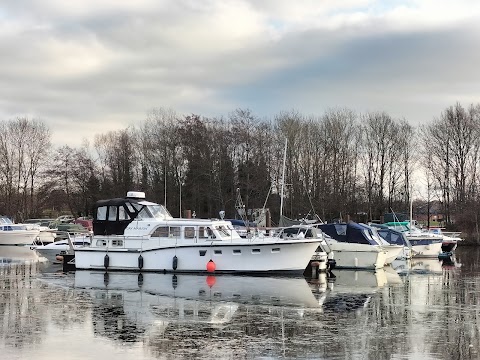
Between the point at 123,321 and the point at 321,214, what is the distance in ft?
174

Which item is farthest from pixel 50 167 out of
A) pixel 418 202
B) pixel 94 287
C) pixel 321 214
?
pixel 94 287

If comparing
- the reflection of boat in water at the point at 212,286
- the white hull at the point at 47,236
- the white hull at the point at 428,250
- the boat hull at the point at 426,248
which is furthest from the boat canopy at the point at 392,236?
the white hull at the point at 47,236

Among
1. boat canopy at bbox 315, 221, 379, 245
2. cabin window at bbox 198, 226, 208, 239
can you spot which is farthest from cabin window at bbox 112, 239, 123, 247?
boat canopy at bbox 315, 221, 379, 245

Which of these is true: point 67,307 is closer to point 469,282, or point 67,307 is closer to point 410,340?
point 410,340

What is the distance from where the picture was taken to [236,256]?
97.6 feet

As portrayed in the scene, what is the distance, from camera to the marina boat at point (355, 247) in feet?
111

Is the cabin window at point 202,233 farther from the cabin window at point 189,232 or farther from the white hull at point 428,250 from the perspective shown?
the white hull at point 428,250

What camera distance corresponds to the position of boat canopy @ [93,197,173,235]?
32.5 m

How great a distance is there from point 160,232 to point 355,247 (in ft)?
37.2

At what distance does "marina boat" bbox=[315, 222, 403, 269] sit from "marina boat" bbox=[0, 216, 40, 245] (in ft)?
115

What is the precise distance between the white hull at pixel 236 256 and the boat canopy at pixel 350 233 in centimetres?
612

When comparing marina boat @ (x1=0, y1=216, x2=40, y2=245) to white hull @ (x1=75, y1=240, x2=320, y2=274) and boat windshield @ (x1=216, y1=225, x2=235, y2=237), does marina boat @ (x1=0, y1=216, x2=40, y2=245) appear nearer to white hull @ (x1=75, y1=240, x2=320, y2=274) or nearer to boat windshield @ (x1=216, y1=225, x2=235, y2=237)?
white hull @ (x1=75, y1=240, x2=320, y2=274)

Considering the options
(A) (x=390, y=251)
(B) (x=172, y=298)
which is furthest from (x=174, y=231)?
(A) (x=390, y=251)

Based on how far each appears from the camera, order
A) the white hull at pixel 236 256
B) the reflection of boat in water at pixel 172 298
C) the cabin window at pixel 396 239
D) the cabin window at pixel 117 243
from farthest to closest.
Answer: the cabin window at pixel 396 239
the cabin window at pixel 117 243
the white hull at pixel 236 256
the reflection of boat in water at pixel 172 298
